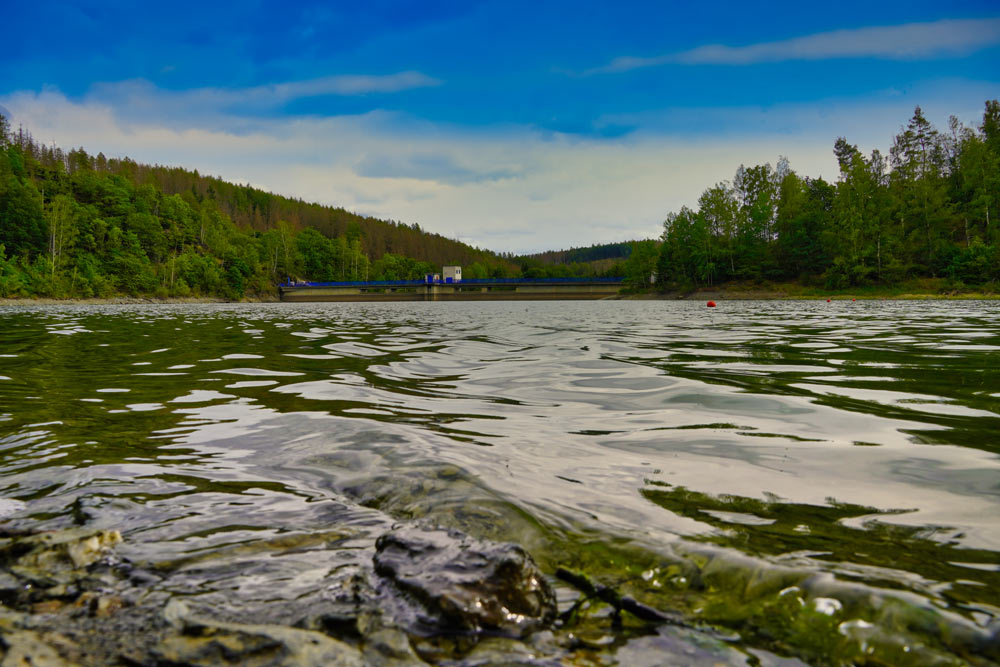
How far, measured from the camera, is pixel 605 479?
164 inches

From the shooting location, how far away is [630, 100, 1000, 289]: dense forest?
77.6 metres

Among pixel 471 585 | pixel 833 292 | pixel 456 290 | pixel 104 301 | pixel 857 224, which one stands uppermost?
pixel 857 224

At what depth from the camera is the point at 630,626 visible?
2.22 metres

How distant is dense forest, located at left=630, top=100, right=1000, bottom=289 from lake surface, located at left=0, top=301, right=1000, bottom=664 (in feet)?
268

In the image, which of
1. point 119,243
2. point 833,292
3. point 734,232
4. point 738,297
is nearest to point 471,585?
point 833,292

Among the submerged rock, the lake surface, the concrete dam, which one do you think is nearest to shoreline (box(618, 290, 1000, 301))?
the concrete dam

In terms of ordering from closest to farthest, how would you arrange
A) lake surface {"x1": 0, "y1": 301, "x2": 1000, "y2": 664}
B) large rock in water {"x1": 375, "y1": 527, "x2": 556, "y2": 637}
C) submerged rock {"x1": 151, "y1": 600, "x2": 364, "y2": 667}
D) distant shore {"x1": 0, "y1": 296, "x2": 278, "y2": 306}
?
submerged rock {"x1": 151, "y1": 600, "x2": 364, "y2": 667}, large rock in water {"x1": 375, "y1": 527, "x2": 556, "y2": 637}, lake surface {"x1": 0, "y1": 301, "x2": 1000, "y2": 664}, distant shore {"x1": 0, "y1": 296, "x2": 278, "y2": 306}

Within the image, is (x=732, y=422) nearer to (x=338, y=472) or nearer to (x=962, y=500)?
(x=962, y=500)

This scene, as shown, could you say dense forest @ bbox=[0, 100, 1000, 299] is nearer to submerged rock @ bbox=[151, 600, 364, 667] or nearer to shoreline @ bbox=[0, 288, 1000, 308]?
shoreline @ bbox=[0, 288, 1000, 308]

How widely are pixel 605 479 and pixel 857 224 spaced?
94.5 metres

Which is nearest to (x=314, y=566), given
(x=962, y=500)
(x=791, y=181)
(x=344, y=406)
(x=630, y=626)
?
(x=630, y=626)

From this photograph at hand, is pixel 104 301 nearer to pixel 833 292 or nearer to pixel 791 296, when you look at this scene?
pixel 791 296

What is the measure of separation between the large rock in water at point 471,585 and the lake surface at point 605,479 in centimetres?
41

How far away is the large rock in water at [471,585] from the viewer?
216 cm
